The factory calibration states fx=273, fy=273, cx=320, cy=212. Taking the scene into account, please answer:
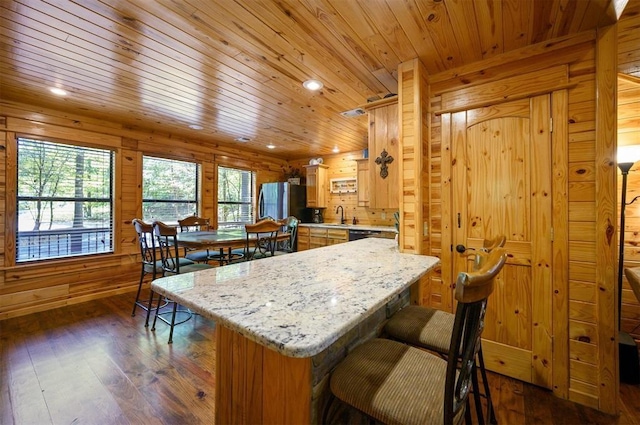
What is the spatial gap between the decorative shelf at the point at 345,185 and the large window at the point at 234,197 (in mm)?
1694

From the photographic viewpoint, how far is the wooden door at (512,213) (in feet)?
6.08

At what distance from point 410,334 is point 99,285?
417 cm

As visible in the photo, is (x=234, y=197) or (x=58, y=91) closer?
(x=58, y=91)

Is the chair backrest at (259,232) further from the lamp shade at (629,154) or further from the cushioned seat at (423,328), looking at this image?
the lamp shade at (629,154)

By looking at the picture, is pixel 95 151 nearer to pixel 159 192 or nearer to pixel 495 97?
pixel 159 192

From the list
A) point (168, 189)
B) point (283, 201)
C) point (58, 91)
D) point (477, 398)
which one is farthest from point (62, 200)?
point (477, 398)

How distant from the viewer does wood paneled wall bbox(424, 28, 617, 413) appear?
1.66 m

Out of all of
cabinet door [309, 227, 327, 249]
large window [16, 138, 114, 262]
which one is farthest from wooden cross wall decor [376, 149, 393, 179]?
large window [16, 138, 114, 262]

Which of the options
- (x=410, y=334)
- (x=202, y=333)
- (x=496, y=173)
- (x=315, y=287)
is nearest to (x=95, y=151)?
(x=202, y=333)

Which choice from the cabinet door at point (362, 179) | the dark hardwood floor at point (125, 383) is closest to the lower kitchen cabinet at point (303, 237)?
the cabinet door at point (362, 179)

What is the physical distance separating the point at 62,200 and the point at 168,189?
4.21 feet

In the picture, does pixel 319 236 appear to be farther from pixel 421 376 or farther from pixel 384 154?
pixel 421 376

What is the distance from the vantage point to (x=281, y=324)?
2.58 feet

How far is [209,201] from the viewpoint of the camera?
15.9 ft
